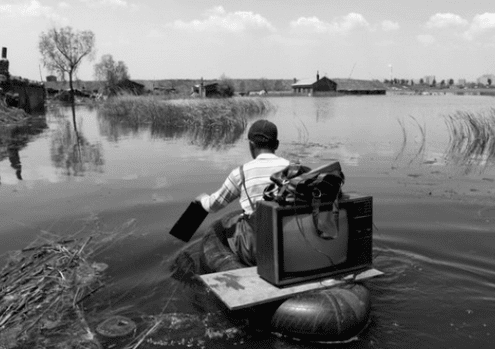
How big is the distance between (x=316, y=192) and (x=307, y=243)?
0.47 metres

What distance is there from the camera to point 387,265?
19.2 ft

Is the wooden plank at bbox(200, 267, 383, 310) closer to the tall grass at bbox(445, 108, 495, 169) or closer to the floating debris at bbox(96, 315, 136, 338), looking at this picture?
the floating debris at bbox(96, 315, 136, 338)

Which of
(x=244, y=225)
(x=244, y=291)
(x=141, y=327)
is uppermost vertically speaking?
(x=244, y=225)

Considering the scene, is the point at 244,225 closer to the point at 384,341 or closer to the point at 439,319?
the point at 384,341

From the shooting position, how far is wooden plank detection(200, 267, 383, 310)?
3.93 m

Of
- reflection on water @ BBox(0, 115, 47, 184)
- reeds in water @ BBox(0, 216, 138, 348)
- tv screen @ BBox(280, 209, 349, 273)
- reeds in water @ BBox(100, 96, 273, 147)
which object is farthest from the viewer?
reeds in water @ BBox(100, 96, 273, 147)

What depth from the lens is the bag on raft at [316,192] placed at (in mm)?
3881

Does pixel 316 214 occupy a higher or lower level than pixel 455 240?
higher

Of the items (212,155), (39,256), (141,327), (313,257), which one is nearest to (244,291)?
(313,257)

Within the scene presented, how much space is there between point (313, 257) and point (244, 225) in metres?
0.93

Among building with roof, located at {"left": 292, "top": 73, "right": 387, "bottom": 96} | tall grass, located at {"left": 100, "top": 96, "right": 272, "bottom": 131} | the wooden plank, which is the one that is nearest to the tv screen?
the wooden plank

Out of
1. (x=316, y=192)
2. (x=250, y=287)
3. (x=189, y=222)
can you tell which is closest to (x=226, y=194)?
(x=250, y=287)

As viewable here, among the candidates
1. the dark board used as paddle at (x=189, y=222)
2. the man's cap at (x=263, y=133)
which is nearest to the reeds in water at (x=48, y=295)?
the dark board used as paddle at (x=189, y=222)

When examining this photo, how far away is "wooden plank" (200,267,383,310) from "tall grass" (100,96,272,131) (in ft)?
61.8
